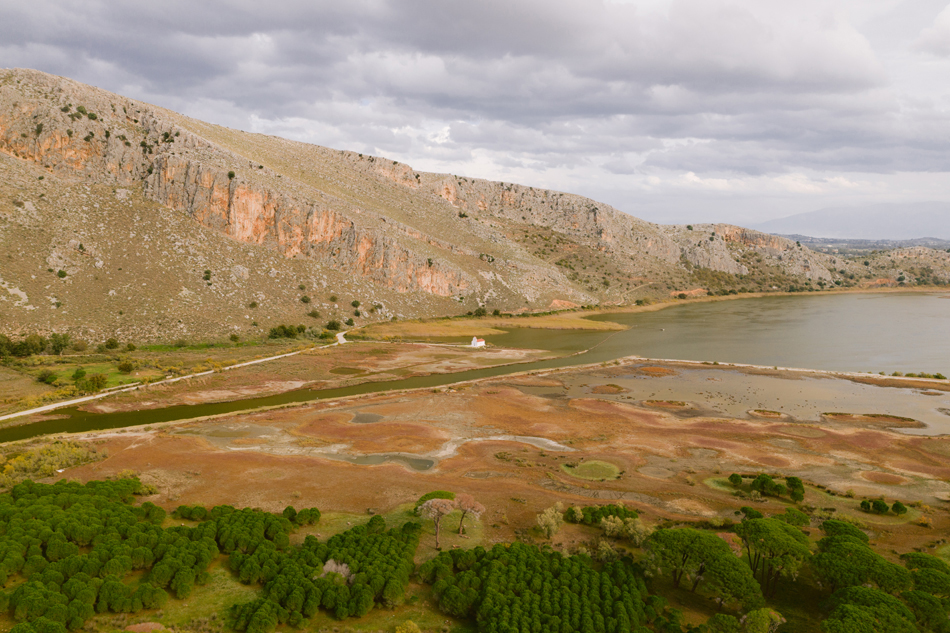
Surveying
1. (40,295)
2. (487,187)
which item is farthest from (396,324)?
(487,187)

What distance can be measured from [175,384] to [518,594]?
53813 millimetres

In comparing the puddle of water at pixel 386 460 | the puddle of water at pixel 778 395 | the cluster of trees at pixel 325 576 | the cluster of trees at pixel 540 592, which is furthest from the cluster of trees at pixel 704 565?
the puddle of water at pixel 778 395

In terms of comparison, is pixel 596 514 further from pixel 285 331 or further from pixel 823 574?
pixel 285 331

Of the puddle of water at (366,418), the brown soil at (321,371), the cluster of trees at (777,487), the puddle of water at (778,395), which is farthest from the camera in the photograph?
the brown soil at (321,371)

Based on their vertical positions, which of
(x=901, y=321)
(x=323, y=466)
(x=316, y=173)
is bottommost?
(x=323, y=466)

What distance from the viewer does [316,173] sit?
138125 millimetres

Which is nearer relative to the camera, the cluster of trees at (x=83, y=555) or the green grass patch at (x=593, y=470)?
the cluster of trees at (x=83, y=555)

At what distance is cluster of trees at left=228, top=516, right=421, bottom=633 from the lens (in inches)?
843

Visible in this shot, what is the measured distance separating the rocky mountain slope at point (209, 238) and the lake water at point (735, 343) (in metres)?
26.0

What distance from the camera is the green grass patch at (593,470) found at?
3869 cm

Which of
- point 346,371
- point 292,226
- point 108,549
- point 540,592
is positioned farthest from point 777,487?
point 292,226

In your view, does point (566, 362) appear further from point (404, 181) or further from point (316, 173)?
point (404, 181)

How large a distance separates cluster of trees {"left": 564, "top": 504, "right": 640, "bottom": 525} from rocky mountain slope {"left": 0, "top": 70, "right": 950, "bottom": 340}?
7325 centimetres

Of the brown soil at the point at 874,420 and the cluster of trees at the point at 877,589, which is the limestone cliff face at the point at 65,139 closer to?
the cluster of trees at the point at 877,589
